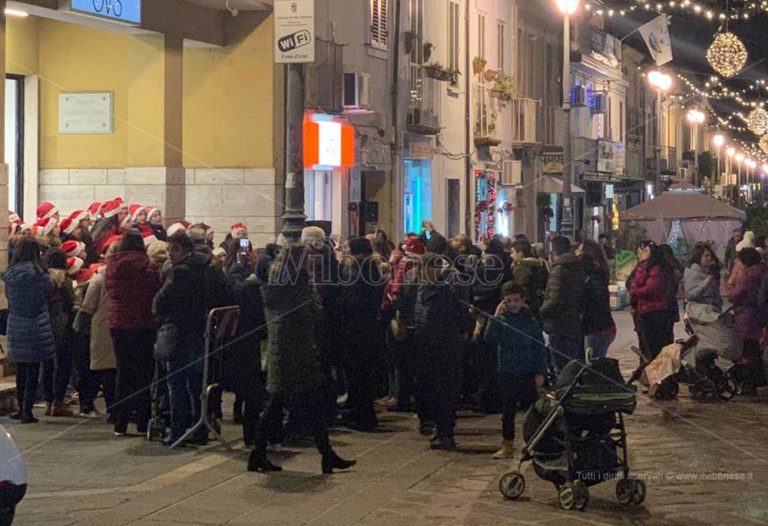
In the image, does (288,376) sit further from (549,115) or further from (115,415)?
(549,115)

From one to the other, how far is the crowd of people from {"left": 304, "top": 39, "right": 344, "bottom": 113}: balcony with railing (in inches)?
285

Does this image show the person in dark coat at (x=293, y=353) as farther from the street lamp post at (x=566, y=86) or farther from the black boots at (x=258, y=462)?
the street lamp post at (x=566, y=86)

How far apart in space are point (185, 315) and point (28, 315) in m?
1.99

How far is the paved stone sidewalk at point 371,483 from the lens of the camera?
9742 mm

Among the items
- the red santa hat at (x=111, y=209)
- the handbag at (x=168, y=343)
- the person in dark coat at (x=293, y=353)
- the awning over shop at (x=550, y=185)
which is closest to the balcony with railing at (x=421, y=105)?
the red santa hat at (x=111, y=209)

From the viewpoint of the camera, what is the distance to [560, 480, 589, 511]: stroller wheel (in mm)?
9930

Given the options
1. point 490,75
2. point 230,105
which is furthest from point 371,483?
point 490,75

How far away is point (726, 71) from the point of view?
76.6 ft

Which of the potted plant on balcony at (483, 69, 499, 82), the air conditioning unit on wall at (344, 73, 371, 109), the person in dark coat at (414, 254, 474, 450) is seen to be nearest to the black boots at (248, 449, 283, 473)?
the person in dark coat at (414, 254, 474, 450)

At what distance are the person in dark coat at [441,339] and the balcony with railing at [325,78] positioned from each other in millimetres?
10640

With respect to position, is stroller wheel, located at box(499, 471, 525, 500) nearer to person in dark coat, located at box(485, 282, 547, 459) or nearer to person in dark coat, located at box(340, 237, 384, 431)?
person in dark coat, located at box(485, 282, 547, 459)

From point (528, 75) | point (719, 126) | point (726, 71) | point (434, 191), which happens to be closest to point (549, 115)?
point (528, 75)

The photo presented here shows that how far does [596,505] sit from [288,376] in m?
2.56

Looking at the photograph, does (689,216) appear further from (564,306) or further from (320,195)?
(564,306)
